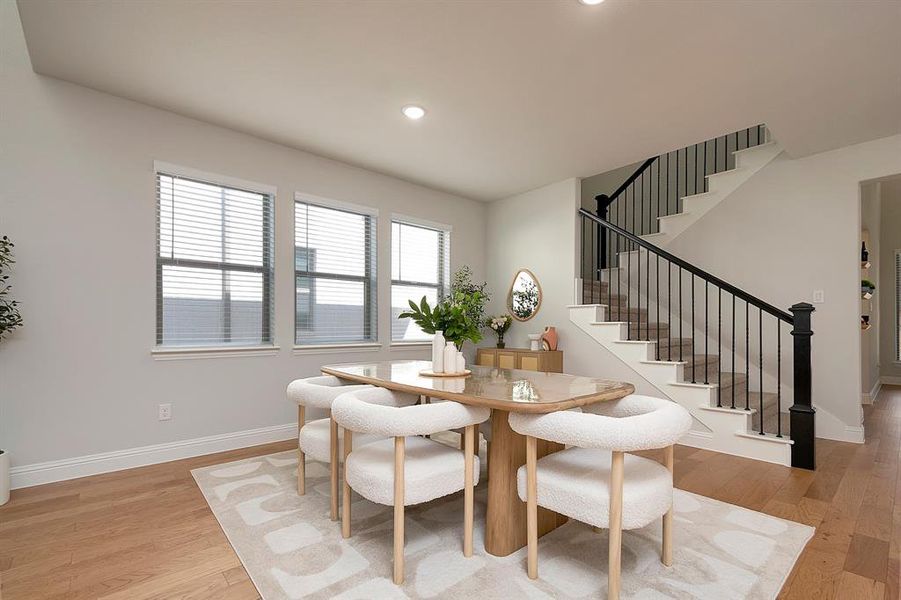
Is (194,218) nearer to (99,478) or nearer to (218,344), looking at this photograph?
(218,344)

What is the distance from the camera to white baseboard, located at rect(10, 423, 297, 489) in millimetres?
2811

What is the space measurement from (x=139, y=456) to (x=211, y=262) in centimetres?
154

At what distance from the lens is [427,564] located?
188cm

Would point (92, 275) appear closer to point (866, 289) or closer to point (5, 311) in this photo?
point (5, 311)

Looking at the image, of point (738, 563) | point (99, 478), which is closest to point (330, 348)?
point (99, 478)

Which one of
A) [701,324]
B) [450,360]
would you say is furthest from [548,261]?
[450,360]

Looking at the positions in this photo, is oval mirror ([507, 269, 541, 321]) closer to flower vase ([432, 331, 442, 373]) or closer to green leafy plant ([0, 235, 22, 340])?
flower vase ([432, 331, 442, 373])

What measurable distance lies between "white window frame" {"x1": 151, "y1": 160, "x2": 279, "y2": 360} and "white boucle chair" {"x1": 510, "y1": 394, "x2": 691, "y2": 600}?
2.74 meters

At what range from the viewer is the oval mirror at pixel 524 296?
16.8ft

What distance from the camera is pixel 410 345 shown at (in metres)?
4.93

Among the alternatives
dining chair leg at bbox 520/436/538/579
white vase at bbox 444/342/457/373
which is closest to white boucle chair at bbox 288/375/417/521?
white vase at bbox 444/342/457/373

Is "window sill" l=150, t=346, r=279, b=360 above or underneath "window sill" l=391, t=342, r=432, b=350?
above

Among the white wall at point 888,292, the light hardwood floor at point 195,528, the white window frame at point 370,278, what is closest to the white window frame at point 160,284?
the white window frame at point 370,278

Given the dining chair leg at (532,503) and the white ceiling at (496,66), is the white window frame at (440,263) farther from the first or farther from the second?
the dining chair leg at (532,503)
